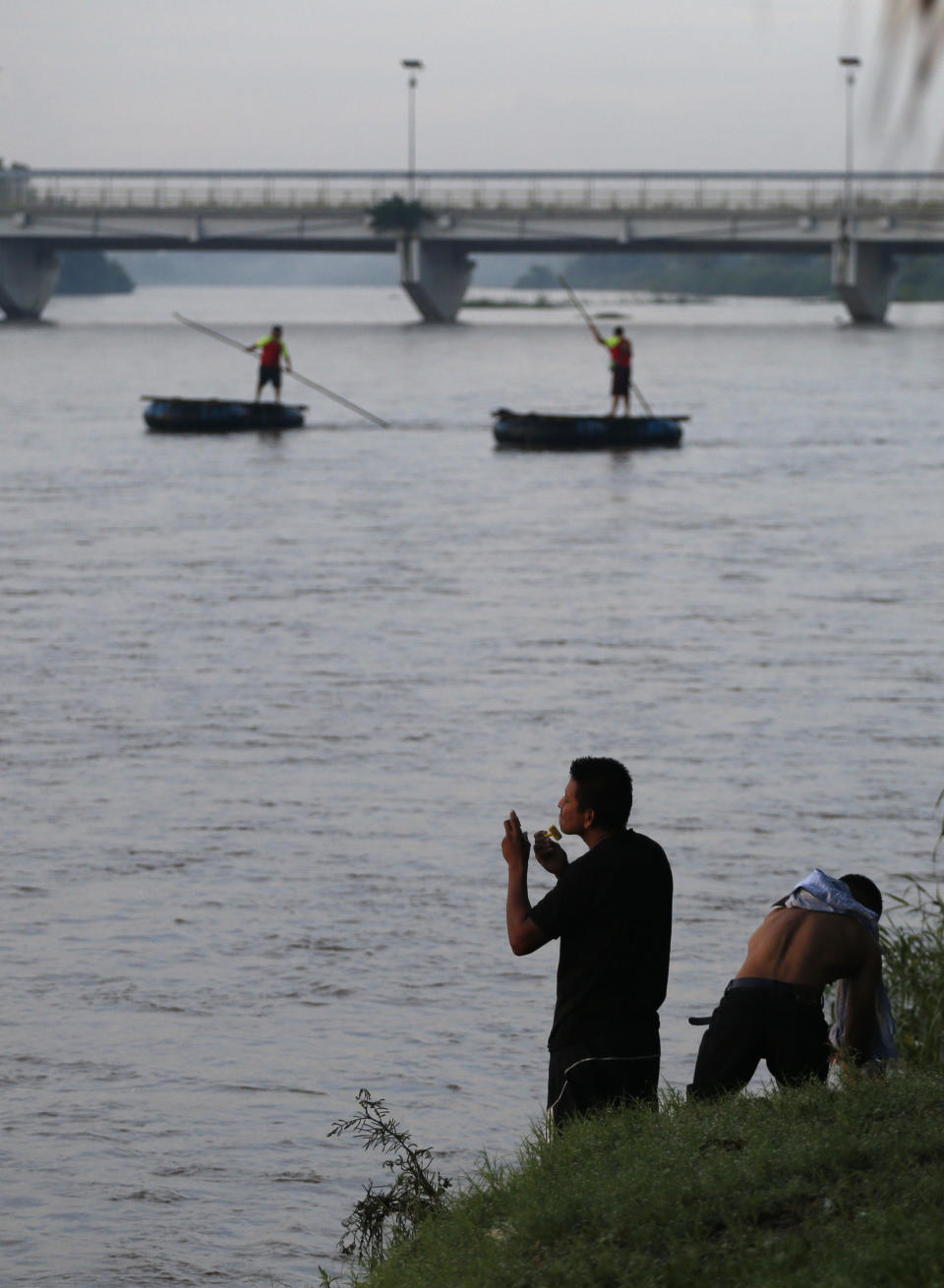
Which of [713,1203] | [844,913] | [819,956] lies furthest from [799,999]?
[713,1203]

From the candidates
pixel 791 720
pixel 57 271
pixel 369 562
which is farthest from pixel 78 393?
pixel 57 271

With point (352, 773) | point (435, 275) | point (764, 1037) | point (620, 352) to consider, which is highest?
point (435, 275)

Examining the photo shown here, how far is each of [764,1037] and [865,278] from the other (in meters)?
91.1

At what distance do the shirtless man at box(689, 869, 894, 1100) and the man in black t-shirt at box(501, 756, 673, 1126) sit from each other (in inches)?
15.9

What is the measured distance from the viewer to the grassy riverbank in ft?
16.3

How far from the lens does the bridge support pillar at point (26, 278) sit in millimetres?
106938

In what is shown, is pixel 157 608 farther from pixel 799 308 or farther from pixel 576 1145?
pixel 799 308

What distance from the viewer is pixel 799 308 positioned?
163 metres

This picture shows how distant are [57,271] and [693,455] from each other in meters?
79.5

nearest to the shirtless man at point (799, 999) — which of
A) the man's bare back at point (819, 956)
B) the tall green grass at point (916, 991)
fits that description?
the man's bare back at point (819, 956)

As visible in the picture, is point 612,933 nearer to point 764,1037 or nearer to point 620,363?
point 764,1037

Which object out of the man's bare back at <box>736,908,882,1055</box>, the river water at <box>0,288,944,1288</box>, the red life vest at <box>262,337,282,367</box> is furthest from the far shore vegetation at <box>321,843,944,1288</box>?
the red life vest at <box>262,337,282,367</box>

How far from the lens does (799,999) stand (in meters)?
6.59

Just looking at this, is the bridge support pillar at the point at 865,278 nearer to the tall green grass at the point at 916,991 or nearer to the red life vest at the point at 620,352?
the red life vest at the point at 620,352
